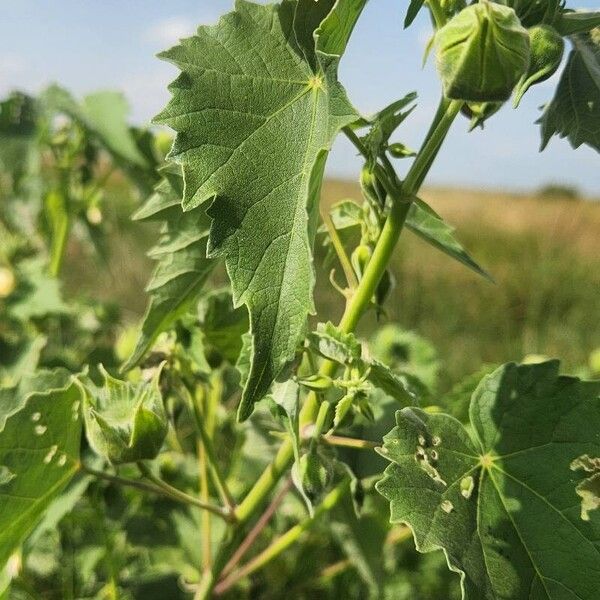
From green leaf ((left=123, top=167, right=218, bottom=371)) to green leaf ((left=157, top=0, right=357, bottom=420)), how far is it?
19 cm

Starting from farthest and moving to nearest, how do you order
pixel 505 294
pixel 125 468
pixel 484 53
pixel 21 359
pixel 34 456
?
pixel 505 294 → pixel 21 359 → pixel 125 468 → pixel 34 456 → pixel 484 53

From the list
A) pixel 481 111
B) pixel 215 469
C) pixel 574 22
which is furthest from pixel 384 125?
pixel 215 469

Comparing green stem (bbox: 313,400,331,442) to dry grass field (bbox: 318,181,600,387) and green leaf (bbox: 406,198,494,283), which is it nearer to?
green leaf (bbox: 406,198,494,283)

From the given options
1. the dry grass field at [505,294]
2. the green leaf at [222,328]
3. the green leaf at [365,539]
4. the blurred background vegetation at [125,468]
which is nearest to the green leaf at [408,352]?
the blurred background vegetation at [125,468]

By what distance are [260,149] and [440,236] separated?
0.85ft

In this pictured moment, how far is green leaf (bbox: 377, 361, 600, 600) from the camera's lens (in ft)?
2.06

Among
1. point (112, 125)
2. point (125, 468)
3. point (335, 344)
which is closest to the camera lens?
point (335, 344)

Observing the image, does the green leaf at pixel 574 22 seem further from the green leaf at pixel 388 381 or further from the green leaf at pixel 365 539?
the green leaf at pixel 365 539

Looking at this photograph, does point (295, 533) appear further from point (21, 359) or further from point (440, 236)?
point (21, 359)

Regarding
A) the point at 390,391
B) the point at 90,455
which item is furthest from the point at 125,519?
the point at 390,391

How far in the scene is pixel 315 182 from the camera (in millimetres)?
551

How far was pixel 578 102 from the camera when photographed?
69 cm

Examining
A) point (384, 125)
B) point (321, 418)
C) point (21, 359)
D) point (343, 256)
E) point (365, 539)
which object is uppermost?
point (384, 125)

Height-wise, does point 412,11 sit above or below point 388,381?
above
